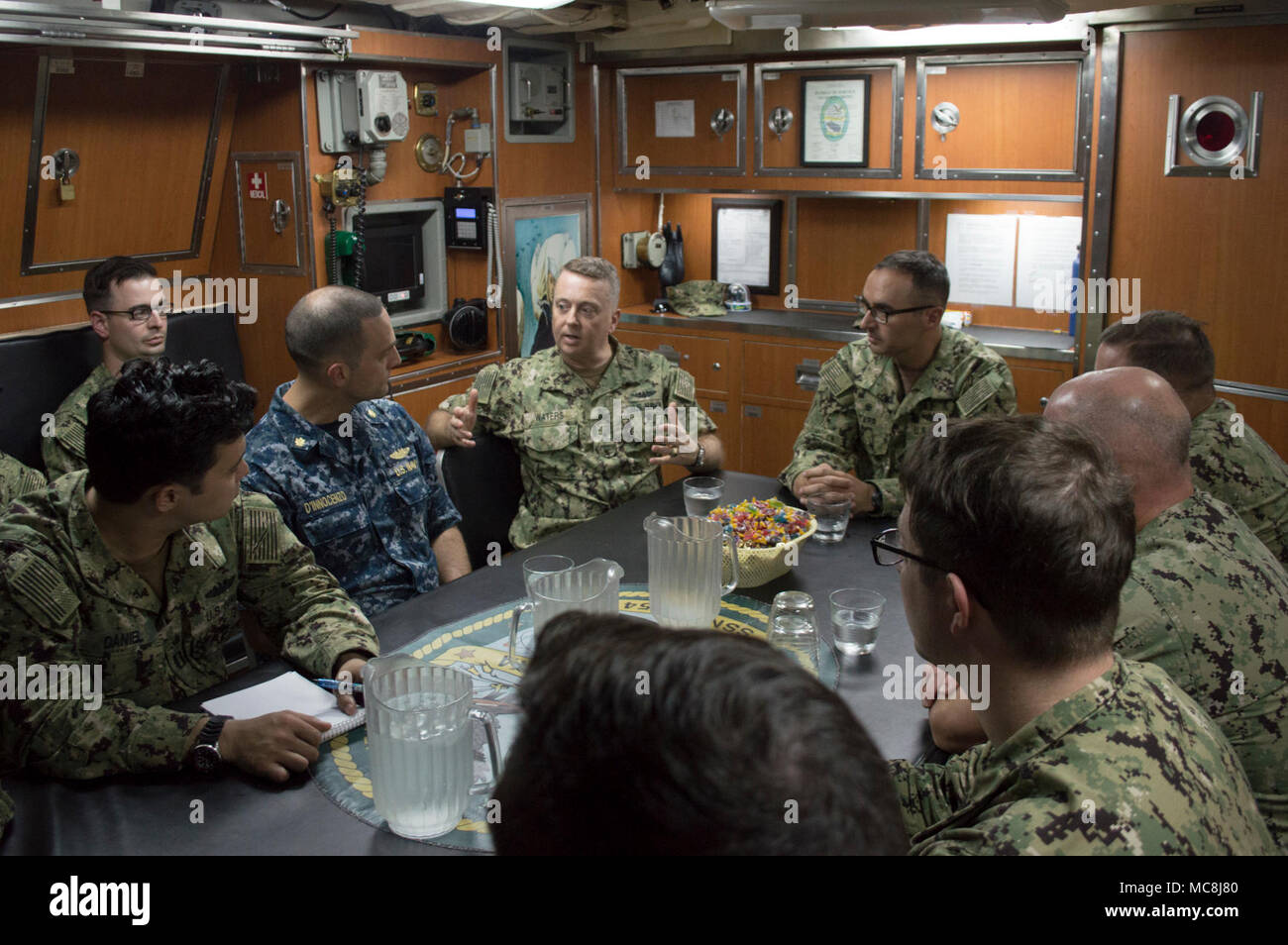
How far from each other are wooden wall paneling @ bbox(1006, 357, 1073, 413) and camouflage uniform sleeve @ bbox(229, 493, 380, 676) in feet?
11.0

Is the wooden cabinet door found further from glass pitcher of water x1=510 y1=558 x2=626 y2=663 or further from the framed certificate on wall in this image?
glass pitcher of water x1=510 y1=558 x2=626 y2=663

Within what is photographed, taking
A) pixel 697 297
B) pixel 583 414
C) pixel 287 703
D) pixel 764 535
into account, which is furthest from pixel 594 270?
pixel 697 297

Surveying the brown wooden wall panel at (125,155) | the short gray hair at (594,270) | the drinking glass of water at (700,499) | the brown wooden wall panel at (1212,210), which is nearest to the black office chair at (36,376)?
the brown wooden wall panel at (125,155)

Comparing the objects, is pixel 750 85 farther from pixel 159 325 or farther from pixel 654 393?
pixel 159 325

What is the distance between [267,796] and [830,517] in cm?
149

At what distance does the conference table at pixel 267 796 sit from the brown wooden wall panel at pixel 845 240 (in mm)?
3479

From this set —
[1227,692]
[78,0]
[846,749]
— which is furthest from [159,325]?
[846,749]

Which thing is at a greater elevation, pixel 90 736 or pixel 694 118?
pixel 694 118

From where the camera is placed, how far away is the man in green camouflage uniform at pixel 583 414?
3379 mm

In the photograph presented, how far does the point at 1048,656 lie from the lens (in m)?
1.33

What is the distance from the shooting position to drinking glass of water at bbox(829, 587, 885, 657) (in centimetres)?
210

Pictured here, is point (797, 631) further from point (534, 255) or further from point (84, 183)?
point (534, 255)

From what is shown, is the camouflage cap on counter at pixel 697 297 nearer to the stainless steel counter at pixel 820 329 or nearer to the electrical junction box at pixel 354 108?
the stainless steel counter at pixel 820 329

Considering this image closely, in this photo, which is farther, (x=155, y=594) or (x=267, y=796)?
(x=155, y=594)
